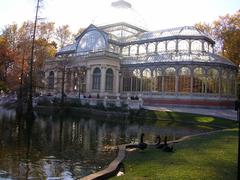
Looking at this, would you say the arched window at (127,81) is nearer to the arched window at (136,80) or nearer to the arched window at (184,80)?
the arched window at (136,80)

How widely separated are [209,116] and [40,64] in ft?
128

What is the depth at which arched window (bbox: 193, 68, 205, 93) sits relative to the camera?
50719mm

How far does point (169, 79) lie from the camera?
52938 mm

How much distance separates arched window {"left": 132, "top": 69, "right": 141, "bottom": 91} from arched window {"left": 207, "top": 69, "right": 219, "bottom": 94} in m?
11.8

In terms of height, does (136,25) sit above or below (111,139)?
above

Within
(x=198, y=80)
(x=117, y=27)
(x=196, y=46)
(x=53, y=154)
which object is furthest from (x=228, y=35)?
(x=53, y=154)

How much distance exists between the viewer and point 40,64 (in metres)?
66.4

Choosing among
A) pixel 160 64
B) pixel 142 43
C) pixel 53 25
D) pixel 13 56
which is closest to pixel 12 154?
pixel 13 56

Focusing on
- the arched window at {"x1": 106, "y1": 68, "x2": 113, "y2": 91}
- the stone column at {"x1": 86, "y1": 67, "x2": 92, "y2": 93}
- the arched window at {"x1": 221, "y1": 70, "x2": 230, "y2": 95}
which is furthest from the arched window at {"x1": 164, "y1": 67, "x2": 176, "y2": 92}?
the stone column at {"x1": 86, "y1": 67, "x2": 92, "y2": 93}

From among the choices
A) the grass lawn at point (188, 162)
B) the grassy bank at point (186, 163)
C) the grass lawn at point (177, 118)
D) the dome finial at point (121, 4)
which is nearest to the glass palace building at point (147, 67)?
the dome finial at point (121, 4)

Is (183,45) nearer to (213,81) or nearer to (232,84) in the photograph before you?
(213,81)

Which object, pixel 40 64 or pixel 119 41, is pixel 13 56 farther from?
pixel 119 41

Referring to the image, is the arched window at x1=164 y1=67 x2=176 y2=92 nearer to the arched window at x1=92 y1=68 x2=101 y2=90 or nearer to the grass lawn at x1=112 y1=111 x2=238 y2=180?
the arched window at x1=92 y1=68 x2=101 y2=90

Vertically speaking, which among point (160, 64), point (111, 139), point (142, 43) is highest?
point (142, 43)
